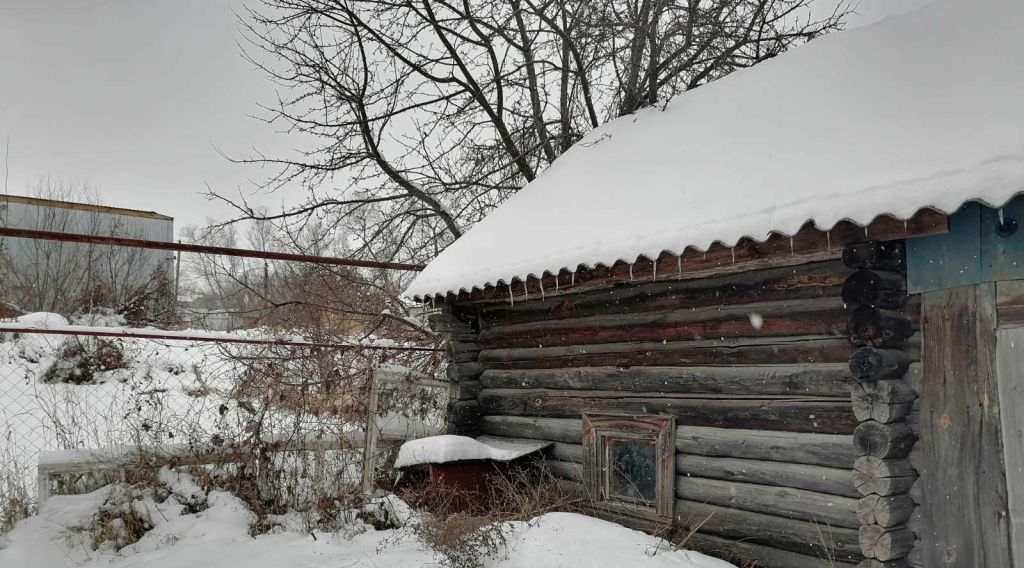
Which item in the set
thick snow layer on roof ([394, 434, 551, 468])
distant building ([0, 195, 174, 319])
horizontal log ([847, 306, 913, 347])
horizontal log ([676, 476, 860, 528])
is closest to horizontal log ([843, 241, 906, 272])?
horizontal log ([847, 306, 913, 347])

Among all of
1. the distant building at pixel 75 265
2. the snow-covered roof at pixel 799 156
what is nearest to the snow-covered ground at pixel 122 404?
the distant building at pixel 75 265

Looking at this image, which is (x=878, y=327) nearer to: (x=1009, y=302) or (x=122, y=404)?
(x=1009, y=302)

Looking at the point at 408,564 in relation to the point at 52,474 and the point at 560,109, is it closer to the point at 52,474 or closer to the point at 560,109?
the point at 52,474

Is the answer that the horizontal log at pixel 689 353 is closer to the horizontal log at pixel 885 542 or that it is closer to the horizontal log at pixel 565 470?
the horizontal log at pixel 565 470

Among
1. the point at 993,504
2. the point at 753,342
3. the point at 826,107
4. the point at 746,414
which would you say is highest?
the point at 826,107

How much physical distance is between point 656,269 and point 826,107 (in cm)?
198

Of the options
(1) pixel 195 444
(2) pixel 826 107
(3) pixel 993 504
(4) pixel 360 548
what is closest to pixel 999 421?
(3) pixel 993 504

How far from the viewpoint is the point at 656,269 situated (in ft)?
18.4

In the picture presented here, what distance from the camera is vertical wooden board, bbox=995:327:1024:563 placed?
3.88m

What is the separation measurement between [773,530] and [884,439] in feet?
3.96

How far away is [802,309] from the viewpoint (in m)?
5.02

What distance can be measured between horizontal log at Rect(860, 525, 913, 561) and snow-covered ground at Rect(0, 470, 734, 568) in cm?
100

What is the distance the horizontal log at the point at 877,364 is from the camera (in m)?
4.32

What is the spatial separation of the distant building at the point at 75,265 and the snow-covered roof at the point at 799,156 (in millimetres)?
10910
